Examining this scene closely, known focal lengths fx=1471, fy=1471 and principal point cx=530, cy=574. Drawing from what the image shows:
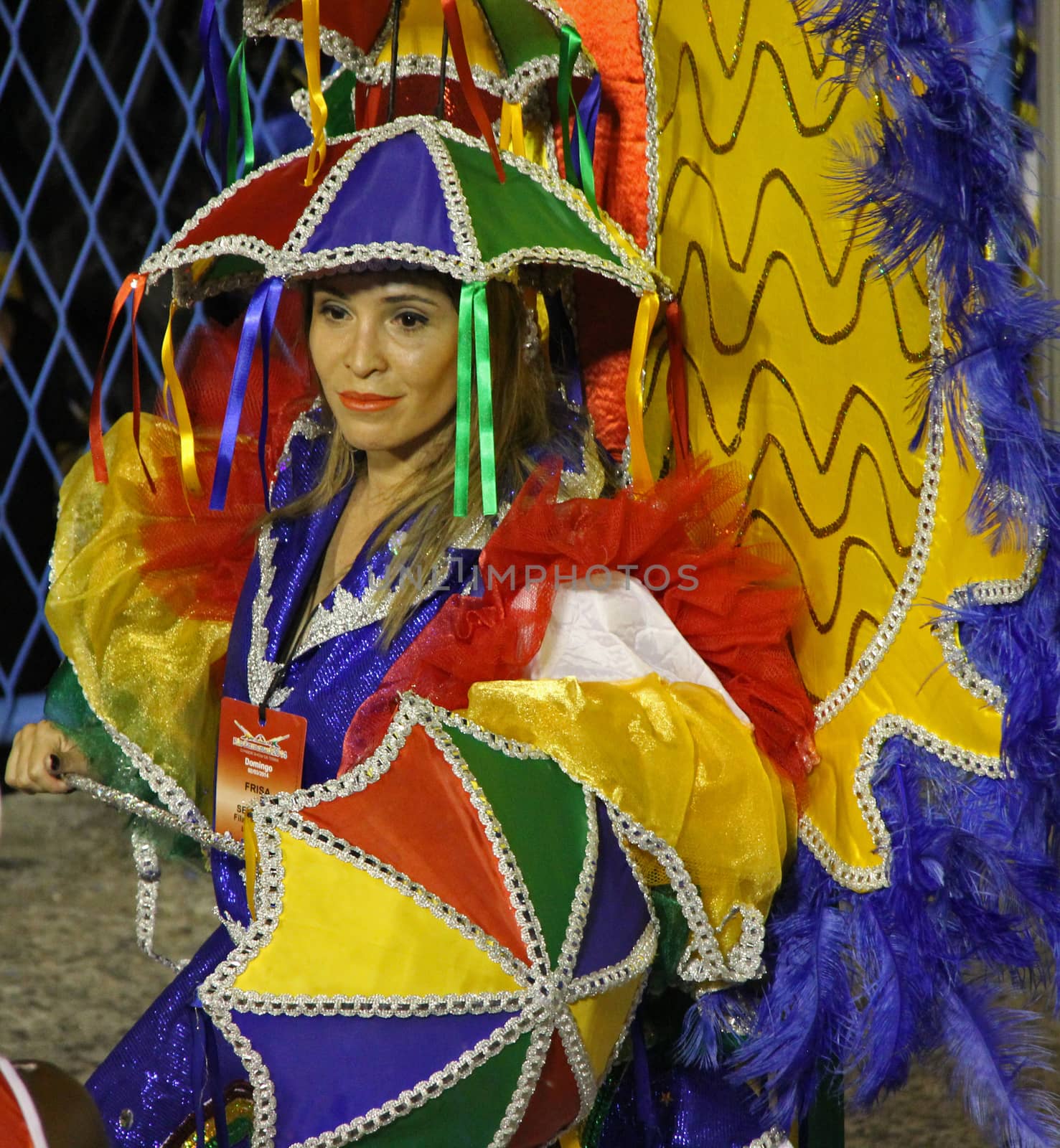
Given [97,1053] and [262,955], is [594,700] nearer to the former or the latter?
[262,955]

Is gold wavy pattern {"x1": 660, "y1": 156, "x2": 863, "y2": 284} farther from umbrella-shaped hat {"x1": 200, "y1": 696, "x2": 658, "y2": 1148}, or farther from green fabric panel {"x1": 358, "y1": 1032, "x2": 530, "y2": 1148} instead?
green fabric panel {"x1": 358, "y1": 1032, "x2": 530, "y2": 1148}

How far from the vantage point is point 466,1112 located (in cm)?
97

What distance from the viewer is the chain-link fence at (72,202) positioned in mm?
2914

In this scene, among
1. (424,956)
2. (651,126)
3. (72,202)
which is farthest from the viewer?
(72,202)

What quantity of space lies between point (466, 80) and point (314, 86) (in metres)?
0.13

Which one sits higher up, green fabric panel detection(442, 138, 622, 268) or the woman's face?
green fabric panel detection(442, 138, 622, 268)

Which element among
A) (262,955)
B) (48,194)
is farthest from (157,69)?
(262,955)

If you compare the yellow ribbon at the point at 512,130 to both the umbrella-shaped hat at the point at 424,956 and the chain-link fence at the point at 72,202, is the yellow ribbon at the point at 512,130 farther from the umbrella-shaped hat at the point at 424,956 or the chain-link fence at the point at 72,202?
the chain-link fence at the point at 72,202

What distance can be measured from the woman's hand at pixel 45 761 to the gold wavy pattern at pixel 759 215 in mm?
779

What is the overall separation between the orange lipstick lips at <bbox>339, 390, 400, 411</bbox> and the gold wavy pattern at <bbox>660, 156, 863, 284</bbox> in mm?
329

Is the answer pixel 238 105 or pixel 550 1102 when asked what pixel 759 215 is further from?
pixel 550 1102

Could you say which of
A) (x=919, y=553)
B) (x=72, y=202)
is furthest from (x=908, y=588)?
(x=72, y=202)

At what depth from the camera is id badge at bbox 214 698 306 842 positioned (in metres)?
1.30

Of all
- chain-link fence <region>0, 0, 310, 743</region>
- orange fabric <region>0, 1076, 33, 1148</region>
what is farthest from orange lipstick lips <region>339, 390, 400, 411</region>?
chain-link fence <region>0, 0, 310, 743</region>
